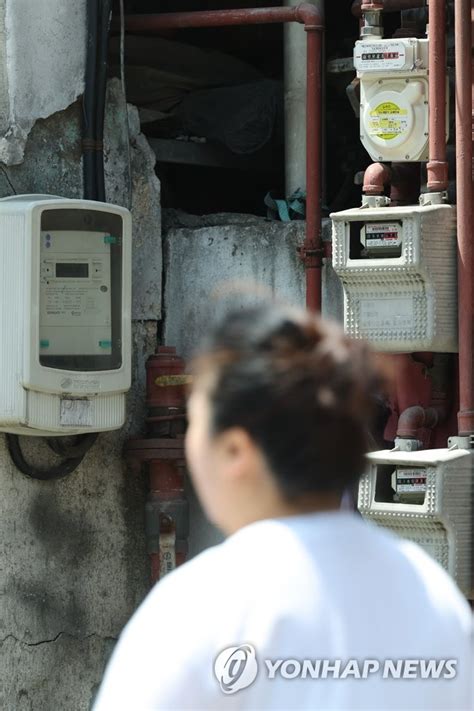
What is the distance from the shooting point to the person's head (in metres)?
1.81

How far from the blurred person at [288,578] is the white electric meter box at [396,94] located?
3.11 meters

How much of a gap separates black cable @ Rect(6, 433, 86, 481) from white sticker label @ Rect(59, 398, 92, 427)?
0.25 metres

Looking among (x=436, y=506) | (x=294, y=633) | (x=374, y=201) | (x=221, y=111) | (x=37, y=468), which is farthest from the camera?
(x=221, y=111)

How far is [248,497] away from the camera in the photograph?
1859 mm

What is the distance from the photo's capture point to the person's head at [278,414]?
181 centimetres

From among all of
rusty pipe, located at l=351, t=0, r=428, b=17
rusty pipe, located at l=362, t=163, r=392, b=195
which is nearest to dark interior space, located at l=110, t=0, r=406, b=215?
rusty pipe, located at l=351, t=0, r=428, b=17

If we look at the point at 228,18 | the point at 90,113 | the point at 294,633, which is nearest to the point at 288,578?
the point at 294,633

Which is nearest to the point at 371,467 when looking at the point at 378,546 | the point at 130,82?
the point at 130,82

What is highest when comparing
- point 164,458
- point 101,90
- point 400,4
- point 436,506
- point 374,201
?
point 400,4

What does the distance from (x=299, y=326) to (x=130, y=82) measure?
14.1ft

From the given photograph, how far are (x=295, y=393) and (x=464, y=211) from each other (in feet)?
9.92

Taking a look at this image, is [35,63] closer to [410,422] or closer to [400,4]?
[400,4]

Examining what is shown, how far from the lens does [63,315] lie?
16.1ft

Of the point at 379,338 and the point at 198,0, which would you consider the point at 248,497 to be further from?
the point at 198,0
